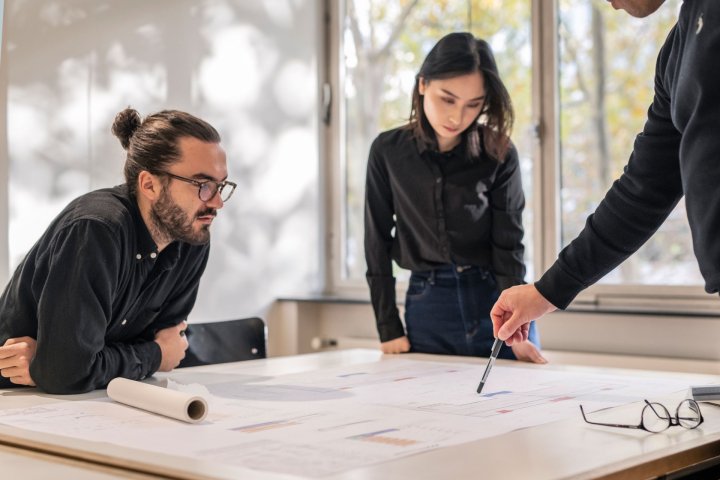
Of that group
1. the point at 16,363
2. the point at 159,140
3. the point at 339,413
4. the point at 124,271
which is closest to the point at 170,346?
the point at 124,271

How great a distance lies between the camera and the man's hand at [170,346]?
2.27 metres

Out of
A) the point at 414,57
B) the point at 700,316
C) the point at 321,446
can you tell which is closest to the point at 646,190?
the point at 321,446

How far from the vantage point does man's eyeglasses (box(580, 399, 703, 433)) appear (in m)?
1.54

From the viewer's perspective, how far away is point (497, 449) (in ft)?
4.61

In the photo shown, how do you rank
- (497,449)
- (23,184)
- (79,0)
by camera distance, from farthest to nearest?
(79,0)
(23,184)
(497,449)

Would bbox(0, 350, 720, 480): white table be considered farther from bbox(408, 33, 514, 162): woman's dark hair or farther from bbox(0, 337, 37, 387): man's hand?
bbox(408, 33, 514, 162): woman's dark hair

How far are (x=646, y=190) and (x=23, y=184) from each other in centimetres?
228

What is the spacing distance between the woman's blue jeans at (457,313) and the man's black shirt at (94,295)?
78cm

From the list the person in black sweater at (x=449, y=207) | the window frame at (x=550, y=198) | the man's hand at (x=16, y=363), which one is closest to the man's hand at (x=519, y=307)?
the person in black sweater at (x=449, y=207)

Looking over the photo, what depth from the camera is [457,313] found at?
2.77 meters

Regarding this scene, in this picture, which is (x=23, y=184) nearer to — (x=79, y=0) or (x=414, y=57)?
(x=79, y=0)

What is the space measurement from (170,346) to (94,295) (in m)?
0.32

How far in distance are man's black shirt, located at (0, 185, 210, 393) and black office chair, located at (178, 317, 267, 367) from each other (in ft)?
1.28

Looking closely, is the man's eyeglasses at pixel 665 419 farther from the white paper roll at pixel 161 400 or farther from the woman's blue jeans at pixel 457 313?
the woman's blue jeans at pixel 457 313
